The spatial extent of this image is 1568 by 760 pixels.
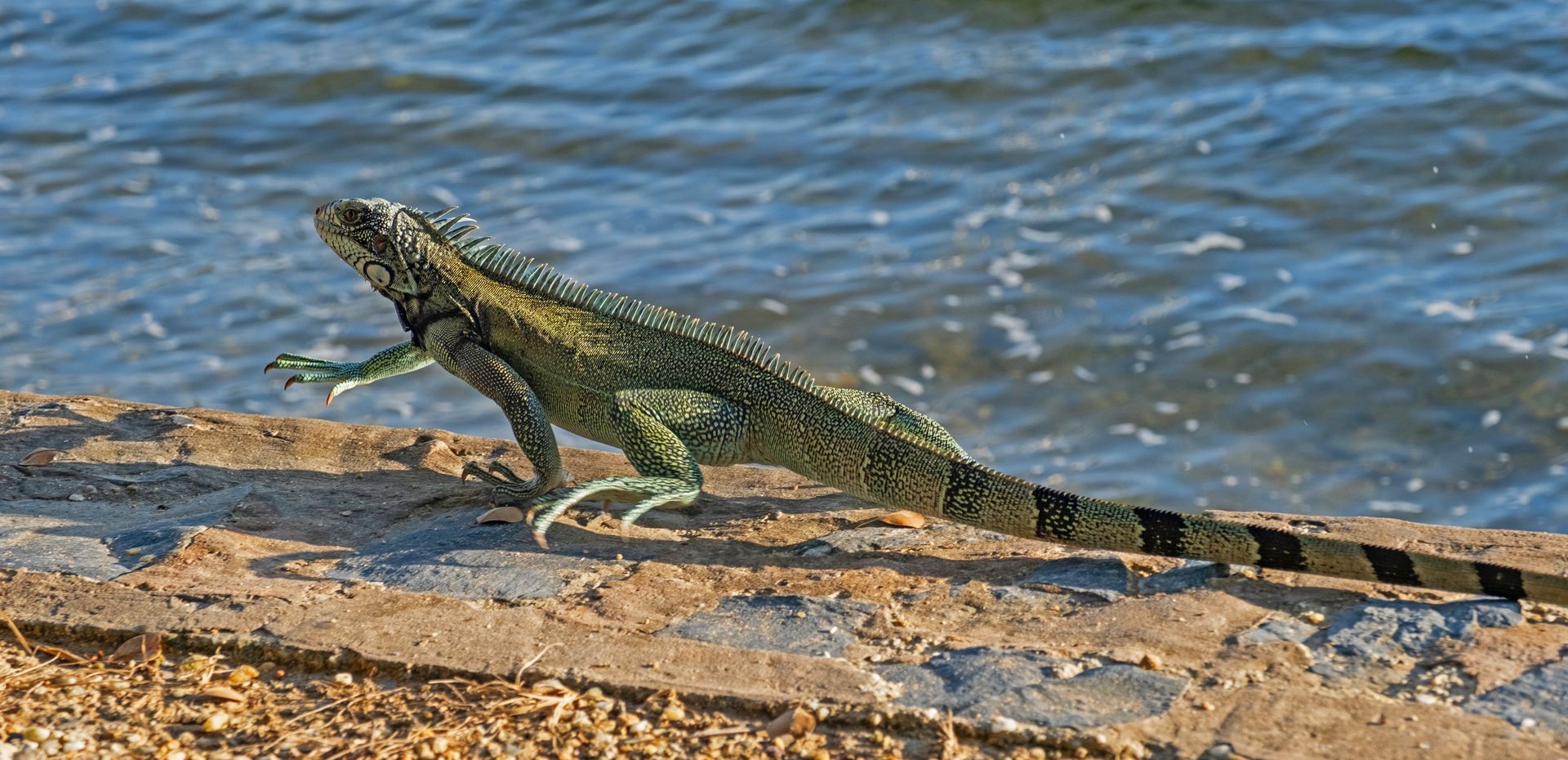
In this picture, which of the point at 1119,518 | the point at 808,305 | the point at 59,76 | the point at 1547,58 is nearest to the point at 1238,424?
the point at 808,305

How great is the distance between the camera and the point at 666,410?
4.88 meters

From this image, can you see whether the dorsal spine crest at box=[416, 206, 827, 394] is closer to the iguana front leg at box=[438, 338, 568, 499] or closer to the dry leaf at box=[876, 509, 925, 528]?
the iguana front leg at box=[438, 338, 568, 499]

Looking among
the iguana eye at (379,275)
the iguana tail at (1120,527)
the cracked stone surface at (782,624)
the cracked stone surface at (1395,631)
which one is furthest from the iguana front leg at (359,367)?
the cracked stone surface at (1395,631)

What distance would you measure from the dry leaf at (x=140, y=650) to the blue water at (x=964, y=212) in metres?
4.74

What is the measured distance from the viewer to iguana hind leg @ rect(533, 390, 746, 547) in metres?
4.68

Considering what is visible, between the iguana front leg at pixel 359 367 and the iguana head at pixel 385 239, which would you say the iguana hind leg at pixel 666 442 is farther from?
the iguana front leg at pixel 359 367

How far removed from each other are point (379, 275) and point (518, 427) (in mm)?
849

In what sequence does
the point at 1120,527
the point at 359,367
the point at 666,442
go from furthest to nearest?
the point at 359,367 < the point at 666,442 < the point at 1120,527

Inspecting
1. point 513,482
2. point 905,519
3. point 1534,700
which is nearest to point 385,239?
point 513,482

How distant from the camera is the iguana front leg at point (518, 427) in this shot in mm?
4965

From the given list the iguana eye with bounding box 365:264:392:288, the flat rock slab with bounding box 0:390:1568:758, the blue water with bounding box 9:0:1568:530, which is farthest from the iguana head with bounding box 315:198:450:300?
the blue water with bounding box 9:0:1568:530

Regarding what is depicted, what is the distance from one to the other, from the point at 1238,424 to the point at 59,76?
13.4 meters

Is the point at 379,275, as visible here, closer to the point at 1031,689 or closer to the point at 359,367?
the point at 359,367

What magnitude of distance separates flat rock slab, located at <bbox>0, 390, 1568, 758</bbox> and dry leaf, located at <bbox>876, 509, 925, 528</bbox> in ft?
0.25
